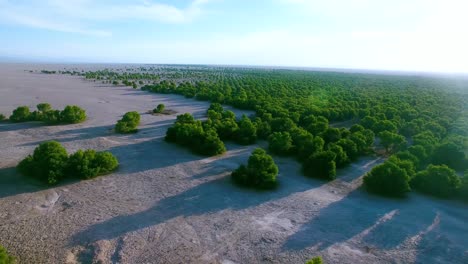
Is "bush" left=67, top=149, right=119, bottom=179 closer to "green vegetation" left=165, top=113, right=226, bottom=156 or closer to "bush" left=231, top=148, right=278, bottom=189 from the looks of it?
"green vegetation" left=165, top=113, right=226, bottom=156

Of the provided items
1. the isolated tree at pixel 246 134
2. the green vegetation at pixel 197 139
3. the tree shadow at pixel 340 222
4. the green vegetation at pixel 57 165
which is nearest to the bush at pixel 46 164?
the green vegetation at pixel 57 165

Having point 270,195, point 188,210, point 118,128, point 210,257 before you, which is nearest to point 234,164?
point 270,195

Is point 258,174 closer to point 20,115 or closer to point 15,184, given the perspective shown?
point 15,184

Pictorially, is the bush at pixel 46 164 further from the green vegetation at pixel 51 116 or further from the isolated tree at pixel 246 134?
the green vegetation at pixel 51 116

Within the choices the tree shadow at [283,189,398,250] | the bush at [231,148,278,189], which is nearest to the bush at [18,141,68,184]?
the bush at [231,148,278,189]

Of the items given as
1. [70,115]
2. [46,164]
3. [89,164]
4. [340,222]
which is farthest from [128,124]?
[340,222]
